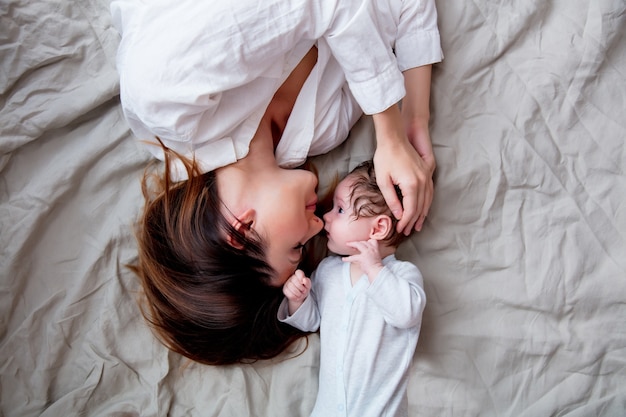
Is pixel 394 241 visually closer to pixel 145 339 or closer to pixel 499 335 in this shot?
pixel 499 335

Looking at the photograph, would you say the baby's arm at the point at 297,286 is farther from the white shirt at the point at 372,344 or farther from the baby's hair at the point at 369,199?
the baby's hair at the point at 369,199

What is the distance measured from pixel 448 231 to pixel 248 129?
44 cm

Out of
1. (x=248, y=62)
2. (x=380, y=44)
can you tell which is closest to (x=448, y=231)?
(x=380, y=44)

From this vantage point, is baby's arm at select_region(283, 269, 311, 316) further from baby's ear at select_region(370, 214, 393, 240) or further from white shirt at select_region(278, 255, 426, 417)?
baby's ear at select_region(370, 214, 393, 240)

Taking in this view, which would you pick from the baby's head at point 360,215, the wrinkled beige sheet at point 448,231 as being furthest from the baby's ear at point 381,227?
the wrinkled beige sheet at point 448,231

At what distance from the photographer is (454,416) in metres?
1.04

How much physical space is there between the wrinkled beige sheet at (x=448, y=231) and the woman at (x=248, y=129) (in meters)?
0.08

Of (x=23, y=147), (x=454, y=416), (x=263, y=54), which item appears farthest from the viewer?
(x=23, y=147)

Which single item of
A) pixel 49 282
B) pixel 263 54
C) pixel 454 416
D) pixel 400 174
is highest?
pixel 263 54

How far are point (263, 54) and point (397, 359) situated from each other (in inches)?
23.9

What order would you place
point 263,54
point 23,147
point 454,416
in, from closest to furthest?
point 263,54, point 454,416, point 23,147

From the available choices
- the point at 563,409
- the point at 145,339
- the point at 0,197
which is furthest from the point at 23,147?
the point at 563,409

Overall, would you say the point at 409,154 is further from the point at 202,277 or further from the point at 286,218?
the point at 202,277

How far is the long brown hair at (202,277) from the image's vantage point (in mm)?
968
